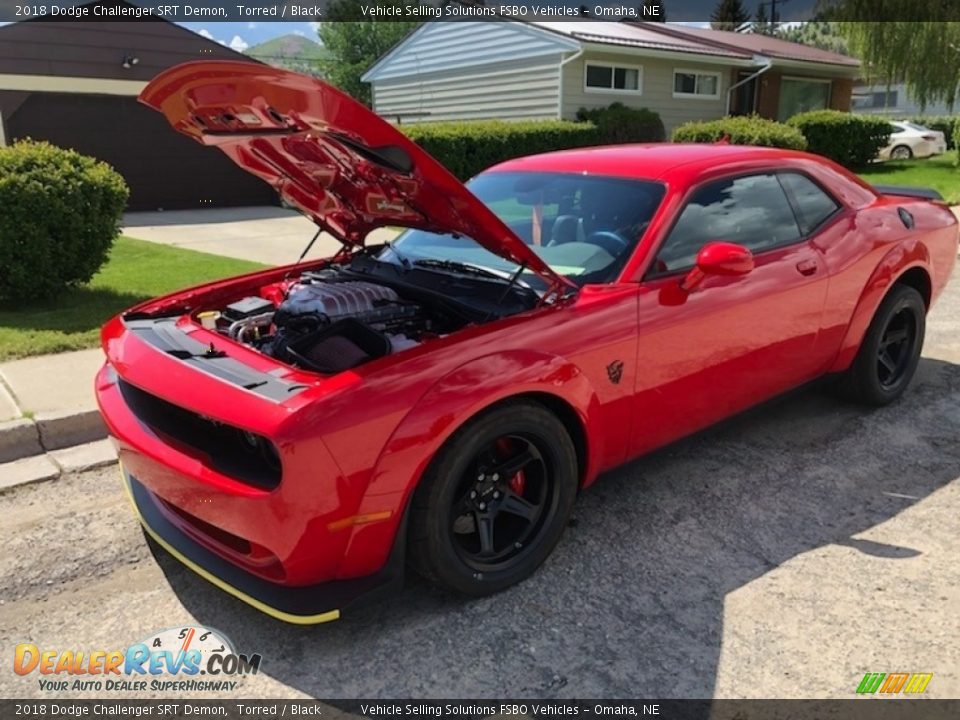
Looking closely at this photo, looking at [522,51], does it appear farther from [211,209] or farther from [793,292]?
[793,292]

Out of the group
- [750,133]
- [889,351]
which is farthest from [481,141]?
[889,351]

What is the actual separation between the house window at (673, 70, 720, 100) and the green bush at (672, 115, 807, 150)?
598 cm

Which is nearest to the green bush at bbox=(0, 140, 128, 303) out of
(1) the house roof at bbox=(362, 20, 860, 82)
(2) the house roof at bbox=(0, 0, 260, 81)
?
(2) the house roof at bbox=(0, 0, 260, 81)

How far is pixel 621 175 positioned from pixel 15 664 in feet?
10.1

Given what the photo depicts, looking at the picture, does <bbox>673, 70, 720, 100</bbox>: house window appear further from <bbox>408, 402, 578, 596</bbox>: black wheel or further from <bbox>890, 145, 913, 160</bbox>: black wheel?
<bbox>408, 402, 578, 596</bbox>: black wheel

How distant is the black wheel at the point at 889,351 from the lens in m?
4.47

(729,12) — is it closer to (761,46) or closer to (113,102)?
(761,46)

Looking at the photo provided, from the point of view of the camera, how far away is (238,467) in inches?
98.3

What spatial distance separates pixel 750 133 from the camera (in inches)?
556

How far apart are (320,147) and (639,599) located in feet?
6.82

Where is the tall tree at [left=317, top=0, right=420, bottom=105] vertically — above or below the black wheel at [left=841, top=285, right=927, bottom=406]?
above

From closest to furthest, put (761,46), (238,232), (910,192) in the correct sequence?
(910,192), (238,232), (761,46)

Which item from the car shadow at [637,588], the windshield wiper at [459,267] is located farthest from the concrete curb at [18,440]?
the windshield wiper at [459,267]

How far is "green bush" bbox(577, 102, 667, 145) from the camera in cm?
1764
